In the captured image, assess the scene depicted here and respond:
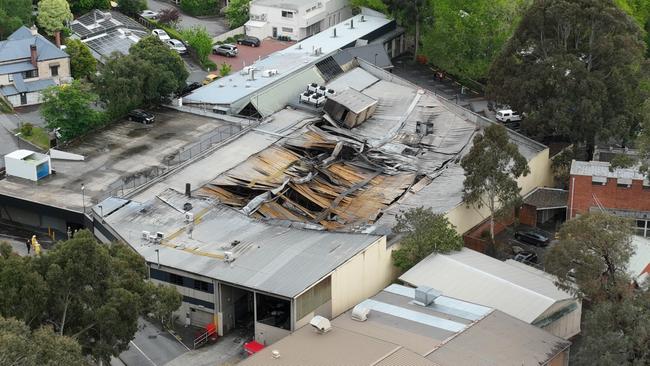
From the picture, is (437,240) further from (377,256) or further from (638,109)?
(638,109)

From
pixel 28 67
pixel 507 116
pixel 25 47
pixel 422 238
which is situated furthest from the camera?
pixel 25 47

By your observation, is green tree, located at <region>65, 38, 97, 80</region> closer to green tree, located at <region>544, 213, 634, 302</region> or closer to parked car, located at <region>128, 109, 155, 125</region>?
parked car, located at <region>128, 109, 155, 125</region>

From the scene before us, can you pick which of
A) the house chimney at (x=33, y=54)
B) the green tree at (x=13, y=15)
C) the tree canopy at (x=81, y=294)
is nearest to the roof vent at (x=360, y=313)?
the tree canopy at (x=81, y=294)

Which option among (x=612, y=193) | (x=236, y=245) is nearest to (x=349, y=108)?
(x=612, y=193)

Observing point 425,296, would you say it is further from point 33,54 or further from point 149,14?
point 149,14

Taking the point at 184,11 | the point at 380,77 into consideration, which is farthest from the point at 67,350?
the point at 184,11

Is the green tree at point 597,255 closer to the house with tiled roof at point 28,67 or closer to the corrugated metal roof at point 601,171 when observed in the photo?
the corrugated metal roof at point 601,171
